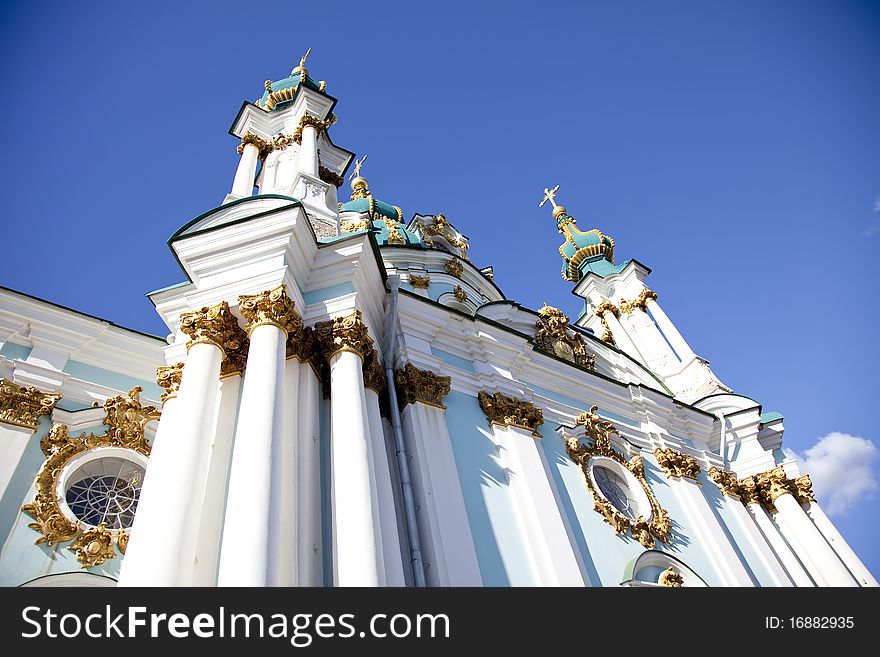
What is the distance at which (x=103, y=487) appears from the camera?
31.0 feet

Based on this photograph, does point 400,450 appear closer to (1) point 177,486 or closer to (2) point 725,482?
(1) point 177,486

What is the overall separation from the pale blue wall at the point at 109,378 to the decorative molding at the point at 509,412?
4.88 metres

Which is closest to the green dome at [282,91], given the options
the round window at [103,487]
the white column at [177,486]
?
the round window at [103,487]

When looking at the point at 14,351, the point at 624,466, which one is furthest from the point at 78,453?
the point at 624,466

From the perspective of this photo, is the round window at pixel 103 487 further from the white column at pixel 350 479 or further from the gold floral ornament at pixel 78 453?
the white column at pixel 350 479

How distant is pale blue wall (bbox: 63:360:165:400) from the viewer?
10.2 meters

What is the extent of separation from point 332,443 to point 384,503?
87 centimetres

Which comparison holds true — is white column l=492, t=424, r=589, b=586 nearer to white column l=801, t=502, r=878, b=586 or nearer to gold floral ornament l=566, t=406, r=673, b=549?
gold floral ornament l=566, t=406, r=673, b=549

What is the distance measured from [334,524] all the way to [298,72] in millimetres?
12370

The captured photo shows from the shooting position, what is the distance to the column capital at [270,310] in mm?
7609

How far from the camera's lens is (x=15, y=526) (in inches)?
323

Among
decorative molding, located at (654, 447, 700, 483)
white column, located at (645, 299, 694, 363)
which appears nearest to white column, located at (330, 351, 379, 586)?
decorative molding, located at (654, 447, 700, 483)

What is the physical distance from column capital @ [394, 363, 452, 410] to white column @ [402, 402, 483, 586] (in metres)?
0.10

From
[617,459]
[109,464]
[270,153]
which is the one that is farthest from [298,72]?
[617,459]
